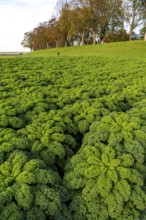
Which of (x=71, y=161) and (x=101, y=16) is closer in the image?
(x=71, y=161)

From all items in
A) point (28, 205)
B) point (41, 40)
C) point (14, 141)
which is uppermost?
point (14, 141)

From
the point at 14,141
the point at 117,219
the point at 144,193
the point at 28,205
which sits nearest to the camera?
the point at 28,205

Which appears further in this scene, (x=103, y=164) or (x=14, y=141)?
(x=14, y=141)

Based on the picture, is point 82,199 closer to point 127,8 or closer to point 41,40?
point 127,8

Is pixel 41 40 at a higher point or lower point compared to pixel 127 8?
lower

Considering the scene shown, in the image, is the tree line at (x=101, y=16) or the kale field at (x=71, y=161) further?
the tree line at (x=101, y=16)

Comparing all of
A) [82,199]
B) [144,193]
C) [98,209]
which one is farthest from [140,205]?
[82,199]

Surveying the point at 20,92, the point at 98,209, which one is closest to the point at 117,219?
the point at 98,209

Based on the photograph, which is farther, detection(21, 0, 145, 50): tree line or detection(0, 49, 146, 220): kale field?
detection(21, 0, 145, 50): tree line

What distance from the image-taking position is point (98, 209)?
8.97 ft

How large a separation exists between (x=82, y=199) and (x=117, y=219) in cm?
42

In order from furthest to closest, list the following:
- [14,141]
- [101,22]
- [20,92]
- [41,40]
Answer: [41,40] → [101,22] → [20,92] → [14,141]

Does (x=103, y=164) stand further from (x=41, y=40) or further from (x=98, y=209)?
(x=41, y=40)

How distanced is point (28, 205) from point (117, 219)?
0.96m
